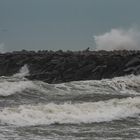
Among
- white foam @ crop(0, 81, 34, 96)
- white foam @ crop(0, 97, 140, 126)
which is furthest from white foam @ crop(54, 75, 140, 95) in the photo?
white foam @ crop(0, 97, 140, 126)

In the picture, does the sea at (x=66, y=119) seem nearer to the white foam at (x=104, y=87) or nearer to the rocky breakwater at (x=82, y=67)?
the white foam at (x=104, y=87)

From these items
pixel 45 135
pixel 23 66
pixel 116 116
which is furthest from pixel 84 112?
pixel 23 66

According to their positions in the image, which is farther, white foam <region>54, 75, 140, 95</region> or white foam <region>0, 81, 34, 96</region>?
white foam <region>54, 75, 140, 95</region>

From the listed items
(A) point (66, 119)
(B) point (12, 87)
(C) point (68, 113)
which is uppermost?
(B) point (12, 87)

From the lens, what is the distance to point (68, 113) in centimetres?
1384

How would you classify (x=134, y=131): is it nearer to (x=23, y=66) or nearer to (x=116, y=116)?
(x=116, y=116)

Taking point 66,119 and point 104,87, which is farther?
point 104,87

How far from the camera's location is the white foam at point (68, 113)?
12.5 meters

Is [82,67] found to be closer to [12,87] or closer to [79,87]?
[79,87]

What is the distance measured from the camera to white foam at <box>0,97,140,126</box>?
Answer: 1254cm

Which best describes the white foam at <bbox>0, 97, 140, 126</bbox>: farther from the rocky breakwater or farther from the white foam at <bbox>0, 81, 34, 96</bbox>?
the rocky breakwater

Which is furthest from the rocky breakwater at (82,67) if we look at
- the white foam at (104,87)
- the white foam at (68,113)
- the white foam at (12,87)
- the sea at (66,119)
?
the white foam at (68,113)

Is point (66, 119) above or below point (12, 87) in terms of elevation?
below

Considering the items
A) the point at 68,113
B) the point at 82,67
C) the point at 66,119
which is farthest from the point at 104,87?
the point at 66,119
